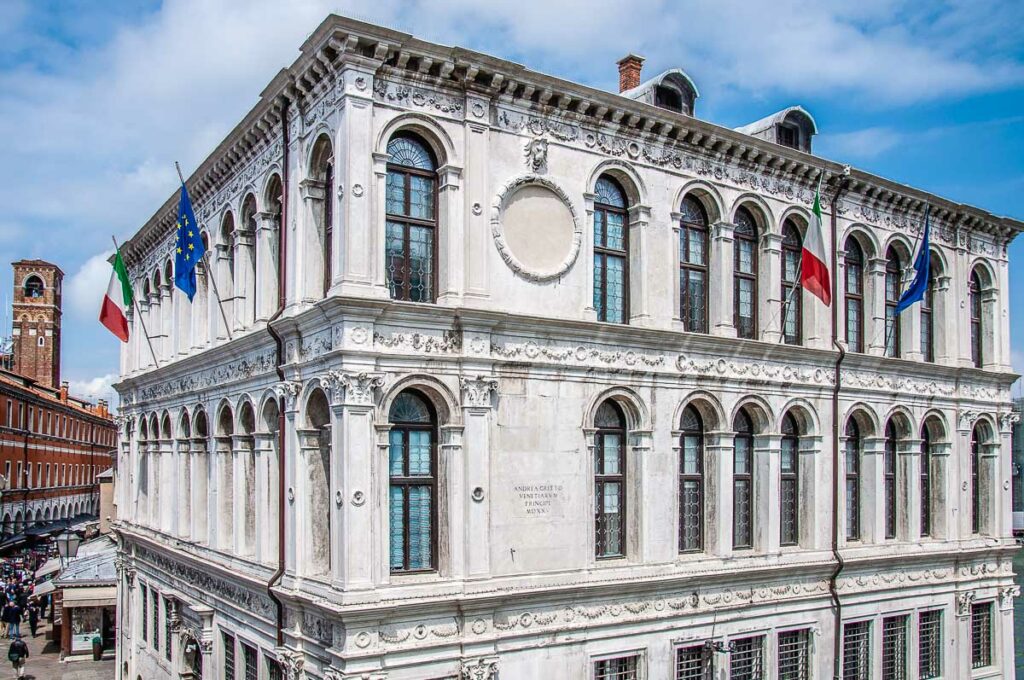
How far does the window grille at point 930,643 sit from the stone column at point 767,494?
6298mm

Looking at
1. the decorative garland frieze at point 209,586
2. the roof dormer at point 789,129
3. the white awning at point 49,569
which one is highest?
the roof dormer at point 789,129

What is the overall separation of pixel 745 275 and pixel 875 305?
14.8ft

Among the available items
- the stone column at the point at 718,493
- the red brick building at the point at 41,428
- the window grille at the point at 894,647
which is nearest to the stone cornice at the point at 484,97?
the stone column at the point at 718,493

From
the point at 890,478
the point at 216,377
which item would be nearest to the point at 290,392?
the point at 216,377

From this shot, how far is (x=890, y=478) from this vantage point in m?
24.5

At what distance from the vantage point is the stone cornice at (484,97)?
16.1m

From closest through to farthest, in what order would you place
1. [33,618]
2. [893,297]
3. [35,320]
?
[893,297] < [33,618] < [35,320]

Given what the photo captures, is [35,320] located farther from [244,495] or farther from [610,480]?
[610,480]

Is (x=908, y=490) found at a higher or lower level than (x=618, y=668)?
higher

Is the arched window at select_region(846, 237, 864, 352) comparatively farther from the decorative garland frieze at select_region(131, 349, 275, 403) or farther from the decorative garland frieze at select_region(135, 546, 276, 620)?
the decorative garland frieze at select_region(135, 546, 276, 620)

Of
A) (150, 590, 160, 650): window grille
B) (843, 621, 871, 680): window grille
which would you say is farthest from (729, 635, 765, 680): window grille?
(150, 590, 160, 650): window grille

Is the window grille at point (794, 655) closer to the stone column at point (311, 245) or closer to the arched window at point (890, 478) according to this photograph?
the arched window at point (890, 478)

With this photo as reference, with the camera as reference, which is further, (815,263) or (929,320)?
(929,320)

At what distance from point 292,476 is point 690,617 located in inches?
339
